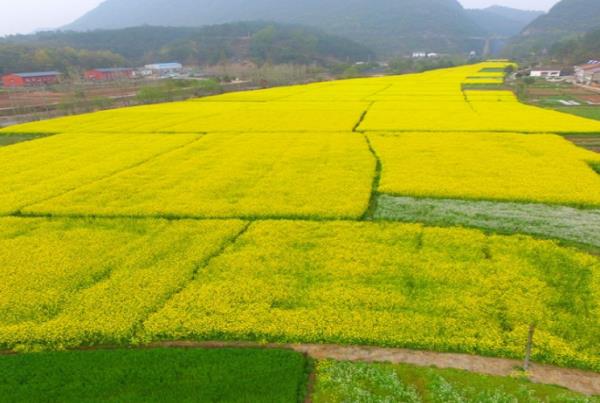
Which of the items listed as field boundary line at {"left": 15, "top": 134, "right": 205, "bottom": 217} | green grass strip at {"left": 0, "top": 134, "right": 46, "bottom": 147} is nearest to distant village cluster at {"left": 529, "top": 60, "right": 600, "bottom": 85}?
field boundary line at {"left": 15, "top": 134, "right": 205, "bottom": 217}

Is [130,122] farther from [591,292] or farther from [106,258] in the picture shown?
[591,292]

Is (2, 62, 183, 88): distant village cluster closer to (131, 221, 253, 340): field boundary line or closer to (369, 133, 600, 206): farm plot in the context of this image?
(369, 133, 600, 206): farm plot

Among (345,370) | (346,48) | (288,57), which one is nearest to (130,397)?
(345,370)

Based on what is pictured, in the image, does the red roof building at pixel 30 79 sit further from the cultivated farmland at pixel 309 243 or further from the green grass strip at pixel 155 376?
the green grass strip at pixel 155 376

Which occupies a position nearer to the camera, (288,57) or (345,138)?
(345,138)

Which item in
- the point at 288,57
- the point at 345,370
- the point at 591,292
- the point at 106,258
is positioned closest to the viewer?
the point at 345,370

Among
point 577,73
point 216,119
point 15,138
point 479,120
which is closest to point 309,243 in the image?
point 479,120
